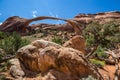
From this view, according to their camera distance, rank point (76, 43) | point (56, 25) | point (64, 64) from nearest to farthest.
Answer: point (64, 64)
point (76, 43)
point (56, 25)

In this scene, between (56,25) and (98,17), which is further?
(98,17)

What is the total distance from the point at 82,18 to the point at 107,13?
11.5 meters

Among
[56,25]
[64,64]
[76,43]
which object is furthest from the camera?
[56,25]

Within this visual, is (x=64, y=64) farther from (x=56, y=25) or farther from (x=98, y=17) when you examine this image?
(x=98, y=17)

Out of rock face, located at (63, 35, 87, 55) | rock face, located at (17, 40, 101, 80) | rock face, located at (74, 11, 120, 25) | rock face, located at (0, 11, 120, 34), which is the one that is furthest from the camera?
rock face, located at (74, 11, 120, 25)

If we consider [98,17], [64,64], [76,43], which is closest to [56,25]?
[98,17]

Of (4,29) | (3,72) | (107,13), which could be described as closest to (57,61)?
(3,72)

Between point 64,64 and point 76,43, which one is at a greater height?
point 76,43

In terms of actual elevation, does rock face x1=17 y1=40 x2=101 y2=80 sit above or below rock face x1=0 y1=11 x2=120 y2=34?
below

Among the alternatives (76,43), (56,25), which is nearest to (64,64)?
(76,43)

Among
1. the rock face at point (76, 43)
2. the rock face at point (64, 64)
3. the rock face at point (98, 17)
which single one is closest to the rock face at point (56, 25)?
the rock face at point (98, 17)

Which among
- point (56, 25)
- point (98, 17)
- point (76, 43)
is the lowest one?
point (76, 43)

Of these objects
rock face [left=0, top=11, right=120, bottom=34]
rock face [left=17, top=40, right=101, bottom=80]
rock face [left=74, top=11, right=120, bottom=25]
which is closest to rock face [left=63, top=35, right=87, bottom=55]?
rock face [left=17, top=40, right=101, bottom=80]

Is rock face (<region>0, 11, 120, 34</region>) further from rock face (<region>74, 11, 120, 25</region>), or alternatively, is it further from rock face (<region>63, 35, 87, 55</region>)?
rock face (<region>63, 35, 87, 55</region>)
